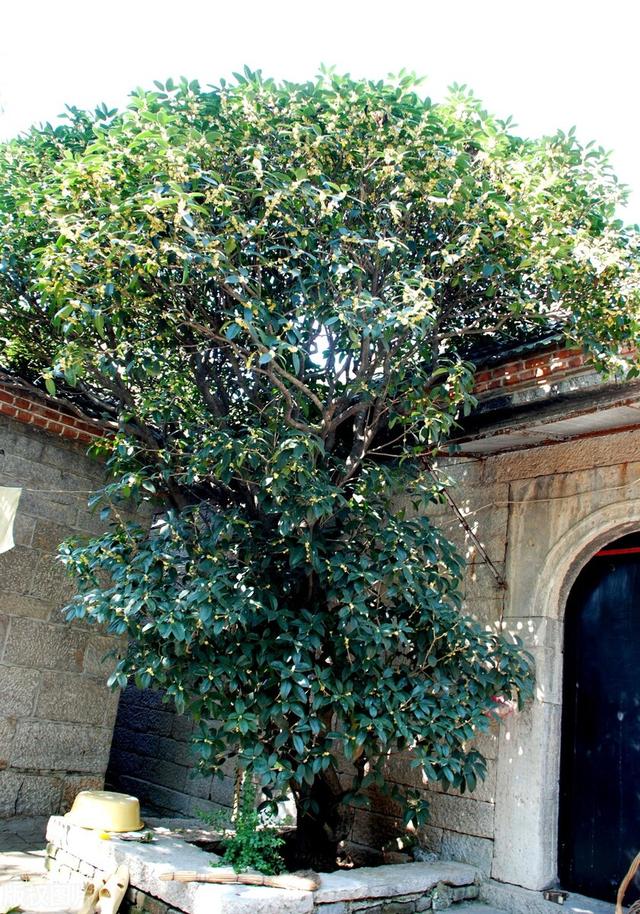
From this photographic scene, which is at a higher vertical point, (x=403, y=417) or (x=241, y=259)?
(x=241, y=259)

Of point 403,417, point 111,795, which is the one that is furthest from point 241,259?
point 111,795

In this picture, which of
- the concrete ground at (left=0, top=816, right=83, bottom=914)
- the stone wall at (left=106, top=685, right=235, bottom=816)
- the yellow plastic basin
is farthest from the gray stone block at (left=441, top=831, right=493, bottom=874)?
the concrete ground at (left=0, top=816, right=83, bottom=914)

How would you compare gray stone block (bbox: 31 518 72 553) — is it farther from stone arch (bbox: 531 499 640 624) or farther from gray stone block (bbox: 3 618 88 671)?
stone arch (bbox: 531 499 640 624)

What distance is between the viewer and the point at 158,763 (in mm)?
7082

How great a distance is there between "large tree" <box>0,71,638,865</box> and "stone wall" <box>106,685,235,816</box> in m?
2.30

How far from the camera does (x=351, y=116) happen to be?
4.07m

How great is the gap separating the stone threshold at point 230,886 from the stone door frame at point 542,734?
324mm

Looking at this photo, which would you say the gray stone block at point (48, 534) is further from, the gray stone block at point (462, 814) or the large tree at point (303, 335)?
the gray stone block at point (462, 814)

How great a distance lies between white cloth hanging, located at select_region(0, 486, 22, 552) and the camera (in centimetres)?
523

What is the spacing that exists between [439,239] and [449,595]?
82.0 inches

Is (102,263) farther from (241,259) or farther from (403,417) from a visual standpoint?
(403,417)

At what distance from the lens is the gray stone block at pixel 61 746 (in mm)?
5641

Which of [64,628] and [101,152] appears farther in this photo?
[64,628]

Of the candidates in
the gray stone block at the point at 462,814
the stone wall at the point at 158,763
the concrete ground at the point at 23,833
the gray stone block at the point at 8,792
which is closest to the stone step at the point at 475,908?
the gray stone block at the point at 462,814
